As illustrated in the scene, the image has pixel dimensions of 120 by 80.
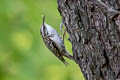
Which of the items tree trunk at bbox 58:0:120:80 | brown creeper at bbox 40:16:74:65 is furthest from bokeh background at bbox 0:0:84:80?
tree trunk at bbox 58:0:120:80

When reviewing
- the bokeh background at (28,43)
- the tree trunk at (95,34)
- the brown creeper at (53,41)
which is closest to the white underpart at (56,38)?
the brown creeper at (53,41)

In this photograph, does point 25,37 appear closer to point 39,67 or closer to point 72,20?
point 39,67

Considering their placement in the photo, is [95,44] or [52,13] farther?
[52,13]

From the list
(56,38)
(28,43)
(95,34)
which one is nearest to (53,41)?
(56,38)

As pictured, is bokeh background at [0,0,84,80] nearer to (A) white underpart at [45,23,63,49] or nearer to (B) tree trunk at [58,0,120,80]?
(A) white underpart at [45,23,63,49]

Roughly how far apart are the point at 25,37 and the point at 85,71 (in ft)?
4.65

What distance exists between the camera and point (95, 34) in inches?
126

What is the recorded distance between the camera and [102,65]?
321 cm

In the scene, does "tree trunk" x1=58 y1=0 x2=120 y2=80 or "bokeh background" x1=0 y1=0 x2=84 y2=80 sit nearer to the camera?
"tree trunk" x1=58 y1=0 x2=120 y2=80

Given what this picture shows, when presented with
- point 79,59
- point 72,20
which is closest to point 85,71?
point 79,59

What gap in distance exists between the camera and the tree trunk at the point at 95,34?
309 cm

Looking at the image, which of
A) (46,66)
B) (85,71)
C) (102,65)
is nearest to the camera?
(102,65)

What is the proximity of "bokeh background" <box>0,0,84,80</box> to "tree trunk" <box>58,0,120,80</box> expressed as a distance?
1.19m

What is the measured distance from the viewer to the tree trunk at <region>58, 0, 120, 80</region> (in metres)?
3.09
